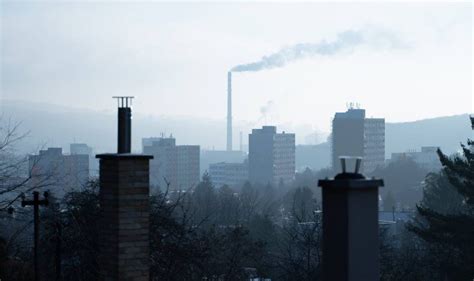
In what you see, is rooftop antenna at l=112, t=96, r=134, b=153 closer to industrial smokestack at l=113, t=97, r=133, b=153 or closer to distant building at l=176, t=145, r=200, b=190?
industrial smokestack at l=113, t=97, r=133, b=153

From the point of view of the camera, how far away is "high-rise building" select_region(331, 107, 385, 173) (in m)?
120

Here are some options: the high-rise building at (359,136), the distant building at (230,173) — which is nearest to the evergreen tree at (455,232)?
the high-rise building at (359,136)

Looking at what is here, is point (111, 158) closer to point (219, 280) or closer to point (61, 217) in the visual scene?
point (61, 217)

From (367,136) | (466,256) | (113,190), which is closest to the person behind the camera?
(113,190)

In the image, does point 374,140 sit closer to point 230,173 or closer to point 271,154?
point 271,154

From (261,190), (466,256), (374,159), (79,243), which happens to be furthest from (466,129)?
(79,243)

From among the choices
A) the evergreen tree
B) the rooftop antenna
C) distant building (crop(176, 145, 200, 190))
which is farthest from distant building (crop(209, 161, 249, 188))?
the rooftop antenna

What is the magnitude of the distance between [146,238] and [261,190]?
8085cm

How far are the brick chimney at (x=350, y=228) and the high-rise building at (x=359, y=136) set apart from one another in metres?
107

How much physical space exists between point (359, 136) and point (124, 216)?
118 meters

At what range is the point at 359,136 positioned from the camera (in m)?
124

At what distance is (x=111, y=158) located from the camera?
7.65m

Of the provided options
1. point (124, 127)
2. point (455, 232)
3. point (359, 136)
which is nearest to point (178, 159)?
point (359, 136)

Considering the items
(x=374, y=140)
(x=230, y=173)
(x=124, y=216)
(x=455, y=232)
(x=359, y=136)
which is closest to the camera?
(x=124, y=216)
